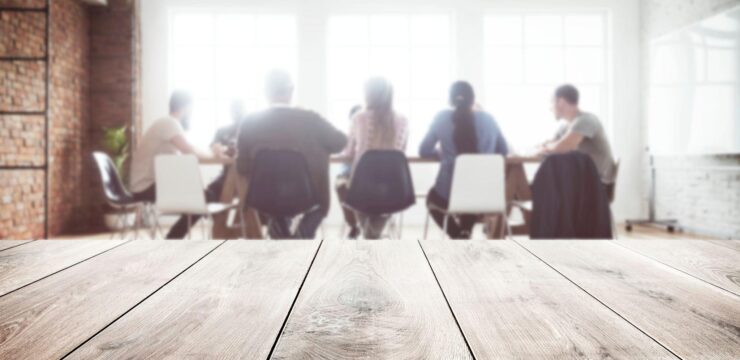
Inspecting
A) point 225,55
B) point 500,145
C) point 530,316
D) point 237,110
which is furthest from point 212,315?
point 225,55

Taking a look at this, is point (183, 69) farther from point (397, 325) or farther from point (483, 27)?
point (397, 325)

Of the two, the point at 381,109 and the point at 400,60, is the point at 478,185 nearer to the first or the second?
the point at 381,109

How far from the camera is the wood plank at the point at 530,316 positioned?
1.69ft

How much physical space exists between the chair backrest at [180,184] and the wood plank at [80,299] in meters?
2.01

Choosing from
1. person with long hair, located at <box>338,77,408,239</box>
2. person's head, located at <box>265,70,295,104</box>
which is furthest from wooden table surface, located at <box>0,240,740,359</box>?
person with long hair, located at <box>338,77,408,239</box>

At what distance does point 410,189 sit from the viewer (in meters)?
2.98

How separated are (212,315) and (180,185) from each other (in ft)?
8.60

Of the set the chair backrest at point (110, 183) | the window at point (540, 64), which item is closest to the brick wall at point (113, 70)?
the chair backrest at point (110, 183)

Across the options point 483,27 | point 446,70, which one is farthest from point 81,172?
point 483,27

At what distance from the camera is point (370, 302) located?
697mm

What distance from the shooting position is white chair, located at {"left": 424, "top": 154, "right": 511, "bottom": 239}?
3041 mm

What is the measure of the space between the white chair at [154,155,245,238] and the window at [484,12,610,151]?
14.9 feet

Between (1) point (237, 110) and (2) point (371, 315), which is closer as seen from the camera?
(2) point (371, 315)

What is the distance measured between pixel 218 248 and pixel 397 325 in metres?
0.65
